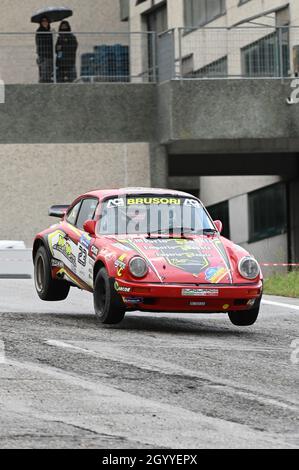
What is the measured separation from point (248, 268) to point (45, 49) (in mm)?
13286

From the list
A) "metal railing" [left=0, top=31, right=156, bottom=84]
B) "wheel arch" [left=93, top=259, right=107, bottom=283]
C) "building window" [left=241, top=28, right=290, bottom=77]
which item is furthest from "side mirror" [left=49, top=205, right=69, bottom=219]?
"building window" [left=241, top=28, right=290, bottom=77]

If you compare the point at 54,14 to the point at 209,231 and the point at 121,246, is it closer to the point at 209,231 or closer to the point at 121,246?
the point at 209,231

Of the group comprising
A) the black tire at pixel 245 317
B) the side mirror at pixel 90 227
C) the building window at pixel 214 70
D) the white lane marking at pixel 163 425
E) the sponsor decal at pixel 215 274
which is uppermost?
the building window at pixel 214 70

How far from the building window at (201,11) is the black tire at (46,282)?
25.4 meters

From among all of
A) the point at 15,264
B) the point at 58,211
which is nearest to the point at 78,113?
the point at 15,264

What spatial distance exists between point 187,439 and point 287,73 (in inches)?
769

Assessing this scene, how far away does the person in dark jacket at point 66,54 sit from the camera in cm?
2644

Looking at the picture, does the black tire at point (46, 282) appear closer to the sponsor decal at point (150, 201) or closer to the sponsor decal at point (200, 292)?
the sponsor decal at point (150, 201)

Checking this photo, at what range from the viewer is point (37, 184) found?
92.6 feet

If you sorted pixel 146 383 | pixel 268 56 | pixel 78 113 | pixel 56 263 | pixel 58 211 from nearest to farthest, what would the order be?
pixel 146 383
pixel 56 263
pixel 58 211
pixel 268 56
pixel 78 113

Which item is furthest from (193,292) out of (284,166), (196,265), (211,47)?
(284,166)

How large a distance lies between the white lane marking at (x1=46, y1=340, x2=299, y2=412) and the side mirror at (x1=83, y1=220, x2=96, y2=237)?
2391 mm

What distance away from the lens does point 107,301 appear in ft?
46.3

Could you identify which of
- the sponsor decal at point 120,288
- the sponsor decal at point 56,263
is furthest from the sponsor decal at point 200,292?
the sponsor decal at point 56,263
